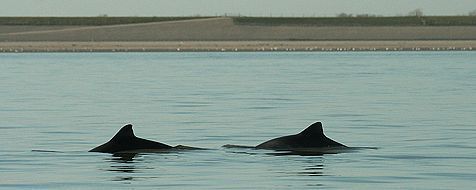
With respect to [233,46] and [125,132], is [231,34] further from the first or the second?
[125,132]

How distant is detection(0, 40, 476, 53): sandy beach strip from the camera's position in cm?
11506

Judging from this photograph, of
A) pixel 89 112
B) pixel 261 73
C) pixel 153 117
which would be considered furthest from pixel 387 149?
pixel 261 73

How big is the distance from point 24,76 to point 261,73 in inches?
364

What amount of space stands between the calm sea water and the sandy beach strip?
188 ft

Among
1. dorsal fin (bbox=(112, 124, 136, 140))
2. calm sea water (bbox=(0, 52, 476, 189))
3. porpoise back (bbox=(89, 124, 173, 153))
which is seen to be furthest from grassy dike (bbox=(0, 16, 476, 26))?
dorsal fin (bbox=(112, 124, 136, 140))

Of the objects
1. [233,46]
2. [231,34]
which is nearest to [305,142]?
[233,46]

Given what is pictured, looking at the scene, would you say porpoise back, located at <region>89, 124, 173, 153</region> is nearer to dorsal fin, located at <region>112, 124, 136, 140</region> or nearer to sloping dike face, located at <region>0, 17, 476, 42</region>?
dorsal fin, located at <region>112, 124, 136, 140</region>

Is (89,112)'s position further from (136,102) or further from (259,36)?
(259,36)

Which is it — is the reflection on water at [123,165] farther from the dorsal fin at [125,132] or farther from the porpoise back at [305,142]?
the porpoise back at [305,142]

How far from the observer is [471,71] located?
60562 mm

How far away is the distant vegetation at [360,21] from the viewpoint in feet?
449

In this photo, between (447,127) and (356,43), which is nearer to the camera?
(447,127)

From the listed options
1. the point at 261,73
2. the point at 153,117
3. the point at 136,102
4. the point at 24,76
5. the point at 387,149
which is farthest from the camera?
the point at 261,73

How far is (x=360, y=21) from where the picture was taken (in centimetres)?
14025
